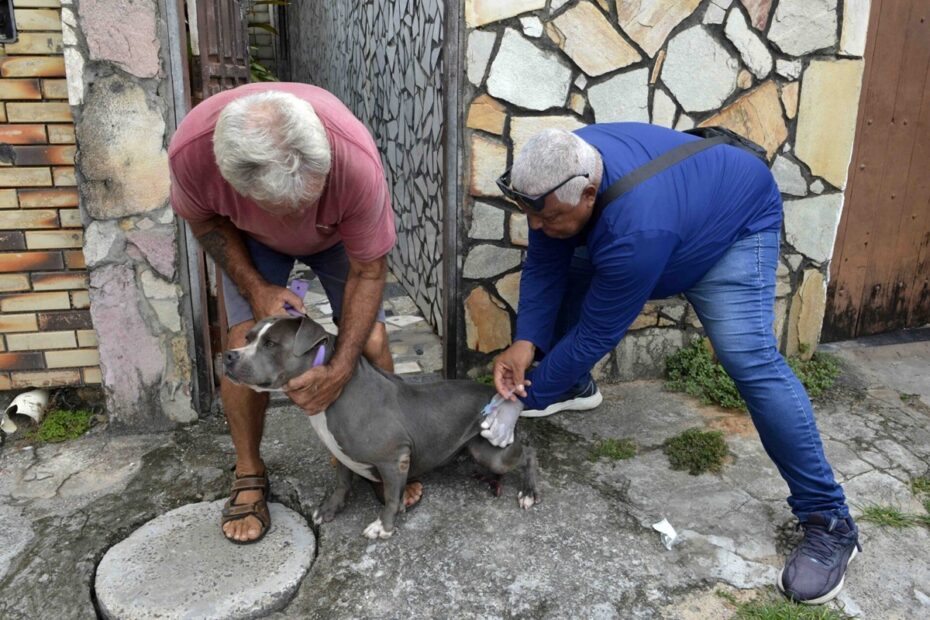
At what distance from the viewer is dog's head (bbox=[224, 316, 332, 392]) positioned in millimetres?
2518

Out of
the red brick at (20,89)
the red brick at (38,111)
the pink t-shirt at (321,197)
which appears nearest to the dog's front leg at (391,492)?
the pink t-shirt at (321,197)

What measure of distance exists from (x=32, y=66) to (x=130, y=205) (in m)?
0.76

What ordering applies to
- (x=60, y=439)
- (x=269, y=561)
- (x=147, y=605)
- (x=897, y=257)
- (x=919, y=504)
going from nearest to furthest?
(x=147, y=605) < (x=269, y=561) < (x=919, y=504) < (x=60, y=439) < (x=897, y=257)

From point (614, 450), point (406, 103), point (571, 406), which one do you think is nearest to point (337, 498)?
point (614, 450)

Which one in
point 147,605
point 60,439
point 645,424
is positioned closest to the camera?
point 147,605

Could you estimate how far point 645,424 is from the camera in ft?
12.8

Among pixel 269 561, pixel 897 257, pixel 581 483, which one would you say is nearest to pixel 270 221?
pixel 269 561

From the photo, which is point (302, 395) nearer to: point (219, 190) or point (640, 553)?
point (219, 190)

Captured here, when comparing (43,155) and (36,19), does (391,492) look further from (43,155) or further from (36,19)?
(36,19)

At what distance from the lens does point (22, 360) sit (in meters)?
3.72

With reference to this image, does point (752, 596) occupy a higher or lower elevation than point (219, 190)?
lower

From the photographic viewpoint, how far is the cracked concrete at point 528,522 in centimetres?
260

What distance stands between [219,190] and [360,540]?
1.45 m

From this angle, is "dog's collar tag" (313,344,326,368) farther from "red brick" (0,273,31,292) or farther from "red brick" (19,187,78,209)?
"red brick" (0,273,31,292)
